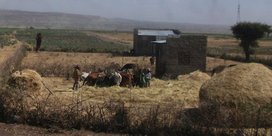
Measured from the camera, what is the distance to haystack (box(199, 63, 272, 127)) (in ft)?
48.9

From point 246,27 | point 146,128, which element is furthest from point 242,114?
point 246,27

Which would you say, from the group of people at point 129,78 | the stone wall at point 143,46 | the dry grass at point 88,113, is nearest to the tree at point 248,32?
the stone wall at point 143,46

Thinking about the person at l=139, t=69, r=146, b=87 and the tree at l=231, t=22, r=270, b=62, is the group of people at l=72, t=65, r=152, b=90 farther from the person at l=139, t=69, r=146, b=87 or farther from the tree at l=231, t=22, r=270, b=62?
the tree at l=231, t=22, r=270, b=62

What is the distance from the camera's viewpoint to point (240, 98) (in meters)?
16.0

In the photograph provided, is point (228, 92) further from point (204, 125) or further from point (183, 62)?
point (183, 62)

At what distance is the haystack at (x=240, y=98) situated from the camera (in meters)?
14.9

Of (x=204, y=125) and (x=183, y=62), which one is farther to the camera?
(x=183, y=62)

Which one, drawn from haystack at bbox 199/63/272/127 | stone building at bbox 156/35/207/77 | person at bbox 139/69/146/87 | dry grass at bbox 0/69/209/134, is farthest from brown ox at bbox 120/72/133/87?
stone building at bbox 156/35/207/77

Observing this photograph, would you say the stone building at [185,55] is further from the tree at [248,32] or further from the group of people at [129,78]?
the tree at [248,32]

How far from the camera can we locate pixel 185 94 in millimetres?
21891

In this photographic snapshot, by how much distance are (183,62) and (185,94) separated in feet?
37.3

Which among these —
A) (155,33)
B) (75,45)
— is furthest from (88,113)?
(75,45)

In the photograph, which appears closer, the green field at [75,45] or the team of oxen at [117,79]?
the team of oxen at [117,79]

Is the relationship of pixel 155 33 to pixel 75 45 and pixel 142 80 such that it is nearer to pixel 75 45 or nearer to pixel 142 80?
pixel 75 45
